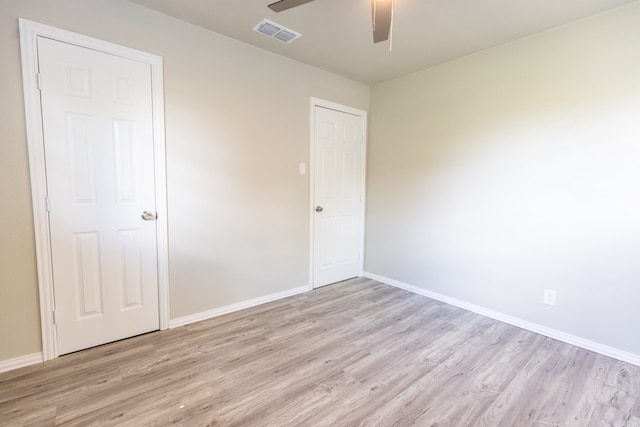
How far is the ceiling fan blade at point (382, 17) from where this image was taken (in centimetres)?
156

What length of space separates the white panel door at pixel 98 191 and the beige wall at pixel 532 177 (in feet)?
8.79

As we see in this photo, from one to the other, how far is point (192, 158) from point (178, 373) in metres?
1.65

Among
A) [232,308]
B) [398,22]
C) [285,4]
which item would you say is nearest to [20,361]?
[232,308]

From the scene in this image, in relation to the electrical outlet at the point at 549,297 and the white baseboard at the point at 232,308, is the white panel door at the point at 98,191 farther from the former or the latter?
Answer: the electrical outlet at the point at 549,297

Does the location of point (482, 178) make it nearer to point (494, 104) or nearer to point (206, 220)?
point (494, 104)

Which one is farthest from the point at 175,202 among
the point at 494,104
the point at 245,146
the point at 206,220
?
the point at 494,104

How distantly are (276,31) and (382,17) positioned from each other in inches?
48.0

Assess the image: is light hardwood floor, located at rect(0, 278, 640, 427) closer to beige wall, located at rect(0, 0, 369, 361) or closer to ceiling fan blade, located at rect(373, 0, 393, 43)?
beige wall, located at rect(0, 0, 369, 361)

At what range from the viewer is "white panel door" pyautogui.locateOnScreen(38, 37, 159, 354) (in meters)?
2.00

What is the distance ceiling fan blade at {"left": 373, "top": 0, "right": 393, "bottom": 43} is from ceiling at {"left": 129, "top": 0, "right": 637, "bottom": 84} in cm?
47

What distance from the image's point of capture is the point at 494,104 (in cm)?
276

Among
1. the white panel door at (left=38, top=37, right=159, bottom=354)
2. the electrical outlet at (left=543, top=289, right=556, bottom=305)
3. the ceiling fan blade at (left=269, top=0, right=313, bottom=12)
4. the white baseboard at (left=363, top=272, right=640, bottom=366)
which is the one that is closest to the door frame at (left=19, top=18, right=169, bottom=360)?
the white panel door at (left=38, top=37, right=159, bottom=354)

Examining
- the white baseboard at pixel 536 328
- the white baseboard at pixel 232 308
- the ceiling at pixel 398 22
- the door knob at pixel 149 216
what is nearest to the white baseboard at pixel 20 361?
the white baseboard at pixel 232 308

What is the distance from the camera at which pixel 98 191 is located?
2.16m
